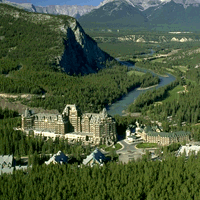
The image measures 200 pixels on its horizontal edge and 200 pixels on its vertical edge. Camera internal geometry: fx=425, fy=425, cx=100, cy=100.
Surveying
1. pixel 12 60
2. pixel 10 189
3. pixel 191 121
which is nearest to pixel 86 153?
pixel 10 189

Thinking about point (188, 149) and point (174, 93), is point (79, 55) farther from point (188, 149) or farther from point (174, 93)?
point (188, 149)

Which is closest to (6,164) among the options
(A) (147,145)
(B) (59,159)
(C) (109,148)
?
(B) (59,159)

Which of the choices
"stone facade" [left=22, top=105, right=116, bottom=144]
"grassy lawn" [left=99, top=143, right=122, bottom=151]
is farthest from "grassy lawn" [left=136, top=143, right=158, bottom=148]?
"stone facade" [left=22, top=105, right=116, bottom=144]

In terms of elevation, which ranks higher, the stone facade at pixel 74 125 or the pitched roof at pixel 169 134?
the stone facade at pixel 74 125

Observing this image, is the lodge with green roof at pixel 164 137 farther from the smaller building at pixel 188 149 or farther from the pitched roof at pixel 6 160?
the pitched roof at pixel 6 160

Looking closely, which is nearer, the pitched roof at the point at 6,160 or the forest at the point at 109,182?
the forest at the point at 109,182

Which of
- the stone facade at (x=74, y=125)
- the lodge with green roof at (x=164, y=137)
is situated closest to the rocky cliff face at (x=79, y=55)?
the stone facade at (x=74, y=125)

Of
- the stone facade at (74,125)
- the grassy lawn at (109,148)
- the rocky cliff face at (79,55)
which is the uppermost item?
the rocky cliff face at (79,55)
